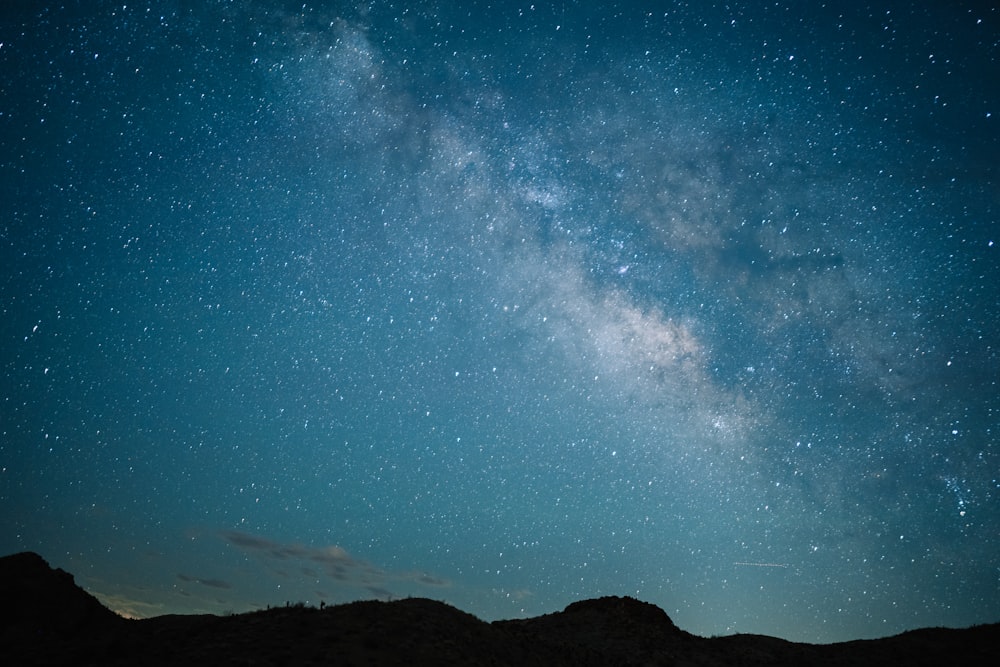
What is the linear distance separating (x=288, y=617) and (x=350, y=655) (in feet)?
14.7

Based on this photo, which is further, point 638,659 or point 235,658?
point 638,659

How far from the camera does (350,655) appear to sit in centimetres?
1828

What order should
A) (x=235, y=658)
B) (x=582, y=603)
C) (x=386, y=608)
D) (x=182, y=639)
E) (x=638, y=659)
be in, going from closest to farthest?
(x=235, y=658)
(x=182, y=639)
(x=386, y=608)
(x=638, y=659)
(x=582, y=603)

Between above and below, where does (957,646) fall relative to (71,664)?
above

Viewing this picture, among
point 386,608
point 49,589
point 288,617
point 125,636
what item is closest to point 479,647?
point 386,608

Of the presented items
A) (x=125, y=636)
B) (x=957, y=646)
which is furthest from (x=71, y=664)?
(x=957, y=646)

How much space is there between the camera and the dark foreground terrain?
1830 cm

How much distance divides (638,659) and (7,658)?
92.4ft

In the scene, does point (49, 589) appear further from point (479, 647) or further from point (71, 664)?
point (479, 647)

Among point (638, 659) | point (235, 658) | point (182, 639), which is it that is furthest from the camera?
point (638, 659)

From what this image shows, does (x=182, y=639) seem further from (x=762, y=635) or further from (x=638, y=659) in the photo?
(x=762, y=635)

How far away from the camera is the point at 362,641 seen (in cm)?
1952

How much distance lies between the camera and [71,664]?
17719 mm

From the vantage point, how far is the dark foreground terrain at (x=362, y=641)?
60.0 feet
